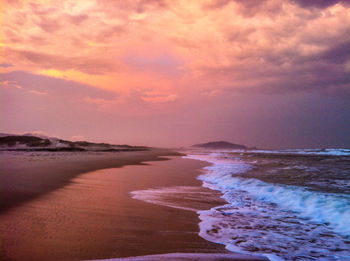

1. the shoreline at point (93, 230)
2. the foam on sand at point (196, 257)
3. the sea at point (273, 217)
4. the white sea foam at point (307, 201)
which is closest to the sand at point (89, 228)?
the shoreline at point (93, 230)

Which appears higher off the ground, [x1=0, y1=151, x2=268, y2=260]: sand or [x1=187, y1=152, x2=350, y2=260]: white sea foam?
[x1=0, y1=151, x2=268, y2=260]: sand

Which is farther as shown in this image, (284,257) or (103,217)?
(103,217)

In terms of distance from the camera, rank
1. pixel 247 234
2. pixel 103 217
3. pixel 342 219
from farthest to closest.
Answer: pixel 342 219 < pixel 103 217 < pixel 247 234

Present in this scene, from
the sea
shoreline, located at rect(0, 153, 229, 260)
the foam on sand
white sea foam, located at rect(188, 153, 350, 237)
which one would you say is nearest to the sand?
shoreline, located at rect(0, 153, 229, 260)

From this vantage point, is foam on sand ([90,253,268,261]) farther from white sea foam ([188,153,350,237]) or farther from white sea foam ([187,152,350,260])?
white sea foam ([188,153,350,237])

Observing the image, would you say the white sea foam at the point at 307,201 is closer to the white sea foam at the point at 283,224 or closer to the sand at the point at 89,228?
the white sea foam at the point at 283,224

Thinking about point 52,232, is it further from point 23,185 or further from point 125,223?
point 23,185

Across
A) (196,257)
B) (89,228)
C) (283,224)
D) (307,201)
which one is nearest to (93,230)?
(89,228)

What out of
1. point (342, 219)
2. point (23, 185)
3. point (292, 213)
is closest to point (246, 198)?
point (292, 213)

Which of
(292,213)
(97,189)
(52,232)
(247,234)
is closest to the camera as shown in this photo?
(52,232)

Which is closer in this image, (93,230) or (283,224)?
(93,230)

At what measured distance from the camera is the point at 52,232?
13.2 ft

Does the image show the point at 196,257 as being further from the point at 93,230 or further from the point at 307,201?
the point at 307,201

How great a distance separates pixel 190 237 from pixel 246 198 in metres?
4.23
